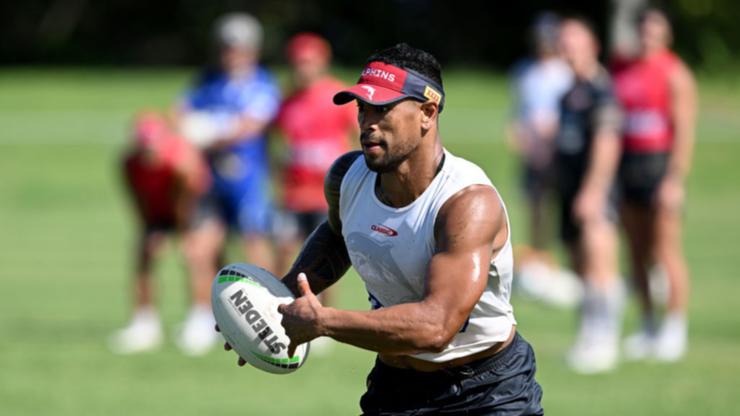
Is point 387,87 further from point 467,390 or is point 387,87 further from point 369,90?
point 467,390

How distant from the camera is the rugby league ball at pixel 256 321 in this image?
5367 millimetres

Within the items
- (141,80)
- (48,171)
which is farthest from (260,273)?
(141,80)

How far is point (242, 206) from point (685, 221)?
9406 mm

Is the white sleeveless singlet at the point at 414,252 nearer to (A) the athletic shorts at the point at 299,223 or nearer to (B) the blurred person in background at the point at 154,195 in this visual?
(A) the athletic shorts at the point at 299,223

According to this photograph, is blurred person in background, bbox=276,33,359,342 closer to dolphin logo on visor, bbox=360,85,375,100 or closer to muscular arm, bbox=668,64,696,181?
muscular arm, bbox=668,64,696,181

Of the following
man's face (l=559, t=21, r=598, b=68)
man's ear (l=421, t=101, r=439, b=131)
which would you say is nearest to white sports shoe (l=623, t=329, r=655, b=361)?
man's face (l=559, t=21, r=598, b=68)

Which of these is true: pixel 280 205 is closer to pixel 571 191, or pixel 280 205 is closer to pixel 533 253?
pixel 571 191

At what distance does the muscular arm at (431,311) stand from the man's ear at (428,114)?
0.38m

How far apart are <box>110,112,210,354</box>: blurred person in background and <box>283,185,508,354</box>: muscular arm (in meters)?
6.30

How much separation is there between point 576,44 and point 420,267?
5.23m

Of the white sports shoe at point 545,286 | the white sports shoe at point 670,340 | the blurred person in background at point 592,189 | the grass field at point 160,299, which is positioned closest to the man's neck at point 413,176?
the grass field at point 160,299

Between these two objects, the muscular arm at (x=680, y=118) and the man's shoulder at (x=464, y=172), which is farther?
the muscular arm at (x=680, y=118)

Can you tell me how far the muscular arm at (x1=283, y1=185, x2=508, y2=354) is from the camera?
488cm

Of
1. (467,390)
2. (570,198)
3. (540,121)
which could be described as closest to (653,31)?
(570,198)
